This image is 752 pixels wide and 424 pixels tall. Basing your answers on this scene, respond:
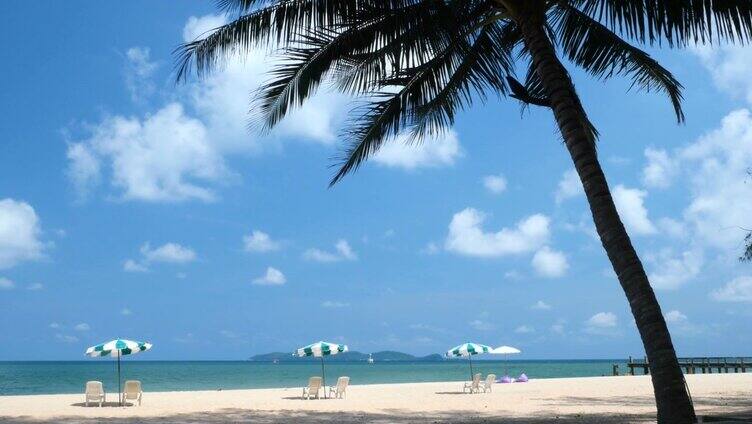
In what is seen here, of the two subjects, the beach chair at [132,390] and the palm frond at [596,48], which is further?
the beach chair at [132,390]

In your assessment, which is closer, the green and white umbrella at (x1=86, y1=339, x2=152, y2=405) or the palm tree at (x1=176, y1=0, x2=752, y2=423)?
the palm tree at (x1=176, y1=0, x2=752, y2=423)

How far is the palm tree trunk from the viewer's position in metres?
7.19

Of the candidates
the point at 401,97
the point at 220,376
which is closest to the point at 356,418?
the point at 401,97

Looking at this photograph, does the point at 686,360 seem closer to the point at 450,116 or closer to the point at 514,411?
the point at 514,411

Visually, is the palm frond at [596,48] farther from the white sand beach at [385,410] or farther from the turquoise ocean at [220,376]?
the turquoise ocean at [220,376]

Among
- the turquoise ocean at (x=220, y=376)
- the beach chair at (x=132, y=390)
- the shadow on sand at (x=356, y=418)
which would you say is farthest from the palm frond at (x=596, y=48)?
the turquoise ocean at (x=220, y=376)

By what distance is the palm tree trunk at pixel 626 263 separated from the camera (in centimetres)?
719

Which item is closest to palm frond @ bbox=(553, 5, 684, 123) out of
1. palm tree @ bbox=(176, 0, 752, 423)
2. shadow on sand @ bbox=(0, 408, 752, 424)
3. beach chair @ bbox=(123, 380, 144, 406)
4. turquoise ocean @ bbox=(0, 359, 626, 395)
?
palm tree @ bbox=(176, 0, 752, 423)

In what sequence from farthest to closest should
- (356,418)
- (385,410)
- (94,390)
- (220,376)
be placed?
(220,376) < (94,390) < (385,410) < (356,418)

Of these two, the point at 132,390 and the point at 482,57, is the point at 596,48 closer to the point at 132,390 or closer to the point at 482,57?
the point at 482,57

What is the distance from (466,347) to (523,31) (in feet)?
65.8

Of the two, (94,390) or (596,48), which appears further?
(94,390)

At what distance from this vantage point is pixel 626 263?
7461 mm

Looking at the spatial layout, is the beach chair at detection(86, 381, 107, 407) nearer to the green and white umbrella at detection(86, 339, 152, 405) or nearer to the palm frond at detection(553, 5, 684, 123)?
the green and white umbrella at detection(86, 339, 152, 405)
